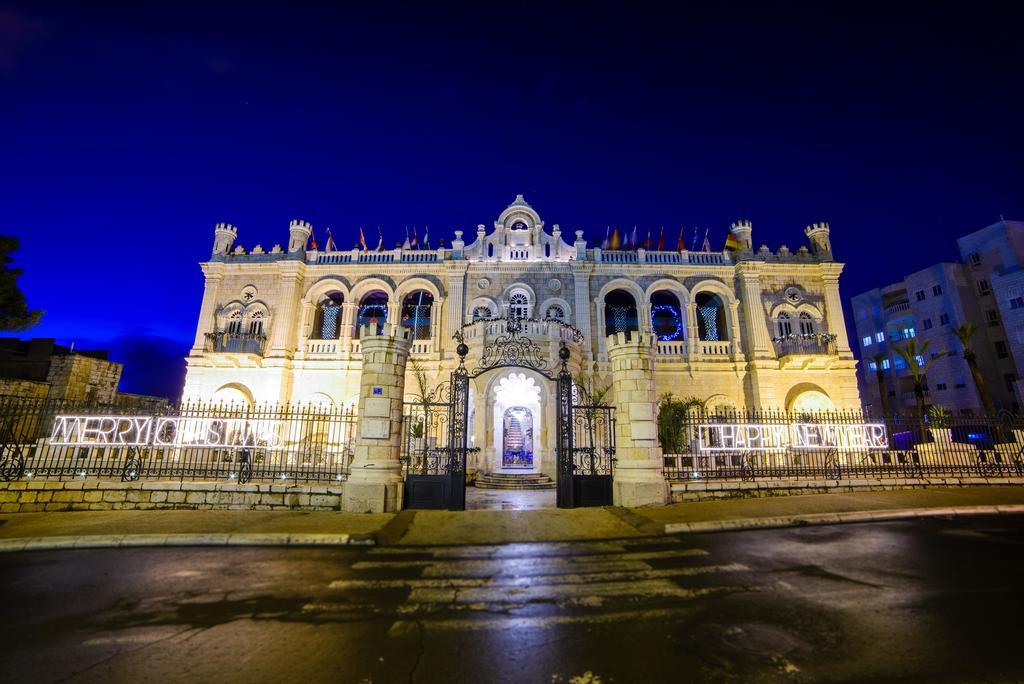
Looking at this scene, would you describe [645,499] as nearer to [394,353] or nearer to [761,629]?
[761,629]

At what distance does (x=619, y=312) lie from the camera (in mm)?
23234

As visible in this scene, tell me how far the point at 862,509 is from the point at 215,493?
46.5 ft

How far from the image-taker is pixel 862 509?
29.1 ft

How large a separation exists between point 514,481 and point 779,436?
28.7 ft

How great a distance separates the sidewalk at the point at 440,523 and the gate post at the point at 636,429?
1.82ft

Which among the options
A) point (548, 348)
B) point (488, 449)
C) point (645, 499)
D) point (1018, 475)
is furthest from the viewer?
point (548, 348)

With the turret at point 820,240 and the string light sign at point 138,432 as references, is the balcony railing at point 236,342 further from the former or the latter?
the turret at point 820,240

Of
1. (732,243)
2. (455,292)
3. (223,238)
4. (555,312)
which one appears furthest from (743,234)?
(223,238)

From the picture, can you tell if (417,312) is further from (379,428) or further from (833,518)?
(833,518)

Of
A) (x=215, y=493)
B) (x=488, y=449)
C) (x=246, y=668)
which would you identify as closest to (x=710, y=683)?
(x=246, y=668)

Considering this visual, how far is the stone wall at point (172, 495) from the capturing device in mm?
9086

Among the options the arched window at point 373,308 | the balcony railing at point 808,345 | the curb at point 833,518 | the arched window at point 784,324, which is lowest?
the curb at point 833,518

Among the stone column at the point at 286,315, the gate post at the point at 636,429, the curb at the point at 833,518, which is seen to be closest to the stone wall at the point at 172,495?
the gate post at the point at 636,429

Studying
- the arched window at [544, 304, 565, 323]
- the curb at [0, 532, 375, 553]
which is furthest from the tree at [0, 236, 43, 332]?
the arched window at [544, 304, 565, 323]
